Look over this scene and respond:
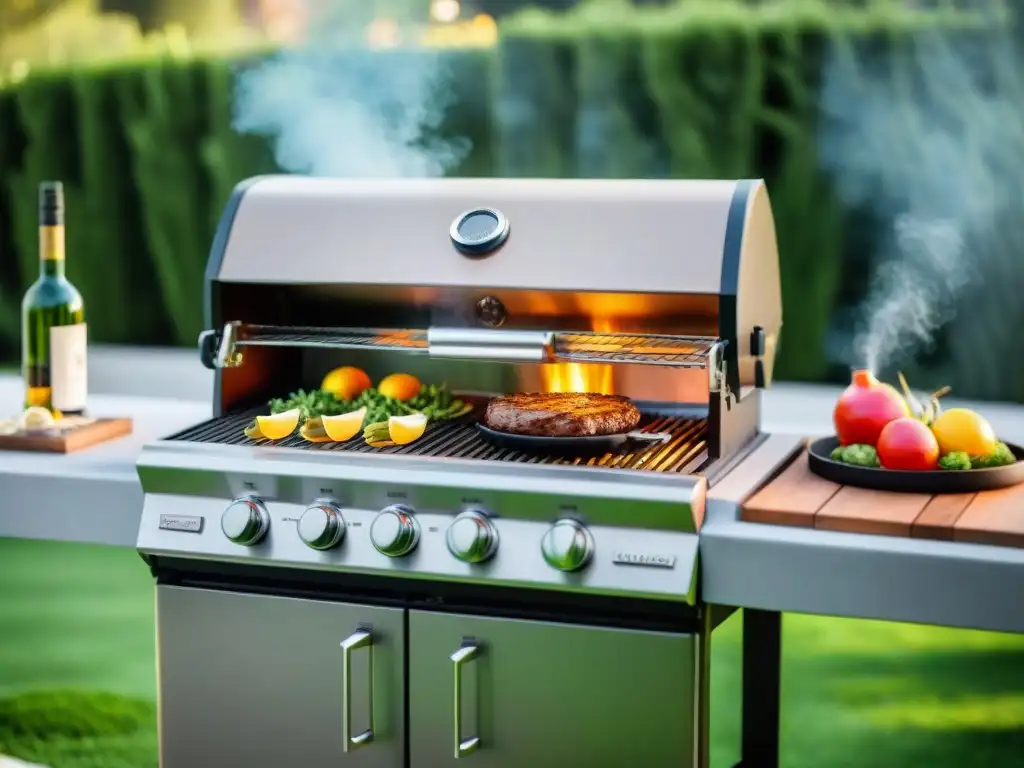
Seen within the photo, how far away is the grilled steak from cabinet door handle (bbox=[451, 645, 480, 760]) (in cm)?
44

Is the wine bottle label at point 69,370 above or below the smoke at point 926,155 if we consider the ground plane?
below

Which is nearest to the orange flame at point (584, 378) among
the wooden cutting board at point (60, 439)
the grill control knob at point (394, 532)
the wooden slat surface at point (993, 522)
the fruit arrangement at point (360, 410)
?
the fruit arrangement at point (360, 410)

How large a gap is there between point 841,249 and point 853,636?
5.76ft

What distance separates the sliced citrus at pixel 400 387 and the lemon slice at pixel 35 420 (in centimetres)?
77

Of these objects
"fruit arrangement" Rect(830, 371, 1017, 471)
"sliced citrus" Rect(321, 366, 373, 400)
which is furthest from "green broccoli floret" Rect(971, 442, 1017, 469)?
"sliced citrus" Rect(321, 366, 373, 400)

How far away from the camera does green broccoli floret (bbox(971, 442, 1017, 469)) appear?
9.04 ft

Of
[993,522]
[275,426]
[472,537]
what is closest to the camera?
[993,522]

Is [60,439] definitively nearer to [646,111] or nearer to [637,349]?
[637,349]

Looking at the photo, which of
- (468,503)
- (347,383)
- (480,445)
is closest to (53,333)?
(347,383)

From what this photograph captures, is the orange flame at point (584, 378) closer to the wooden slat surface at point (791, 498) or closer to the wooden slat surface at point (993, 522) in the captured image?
the wooden slat surface at point (791, 498)

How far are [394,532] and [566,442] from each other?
0.38 m

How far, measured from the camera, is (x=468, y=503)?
2676 millimetres

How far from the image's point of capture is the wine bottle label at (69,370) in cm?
336

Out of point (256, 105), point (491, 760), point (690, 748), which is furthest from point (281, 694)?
point (256, 105)
